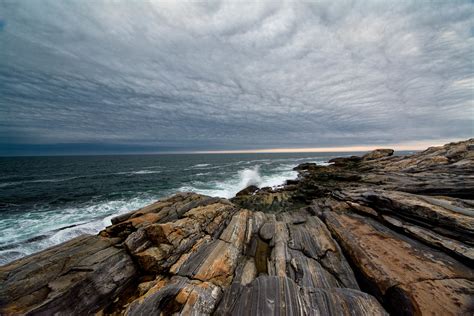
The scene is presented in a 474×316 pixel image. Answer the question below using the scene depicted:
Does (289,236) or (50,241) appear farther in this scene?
(50,241)

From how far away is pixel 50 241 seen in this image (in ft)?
41.0

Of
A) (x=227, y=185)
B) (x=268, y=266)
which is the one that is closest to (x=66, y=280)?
(x=268, y=266)

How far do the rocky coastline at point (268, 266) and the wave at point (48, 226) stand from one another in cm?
701

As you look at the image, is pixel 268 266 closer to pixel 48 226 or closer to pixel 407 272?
pixel 407 272

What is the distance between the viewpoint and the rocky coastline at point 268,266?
4.64 metres

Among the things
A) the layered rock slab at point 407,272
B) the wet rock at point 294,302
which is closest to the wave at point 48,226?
the wet rock at point 294,302

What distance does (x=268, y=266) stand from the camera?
7.66 meters

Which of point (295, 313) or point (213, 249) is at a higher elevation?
point (295, 313)

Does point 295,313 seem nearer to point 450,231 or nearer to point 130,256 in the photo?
point 130,256

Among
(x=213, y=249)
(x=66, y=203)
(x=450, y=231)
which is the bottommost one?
(x=66, y=203)

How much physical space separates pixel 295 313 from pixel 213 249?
186 inches

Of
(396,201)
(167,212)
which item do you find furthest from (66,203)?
(396,201)

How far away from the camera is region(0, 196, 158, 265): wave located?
38.4ft

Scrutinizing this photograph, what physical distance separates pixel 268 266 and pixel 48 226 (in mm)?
19717
